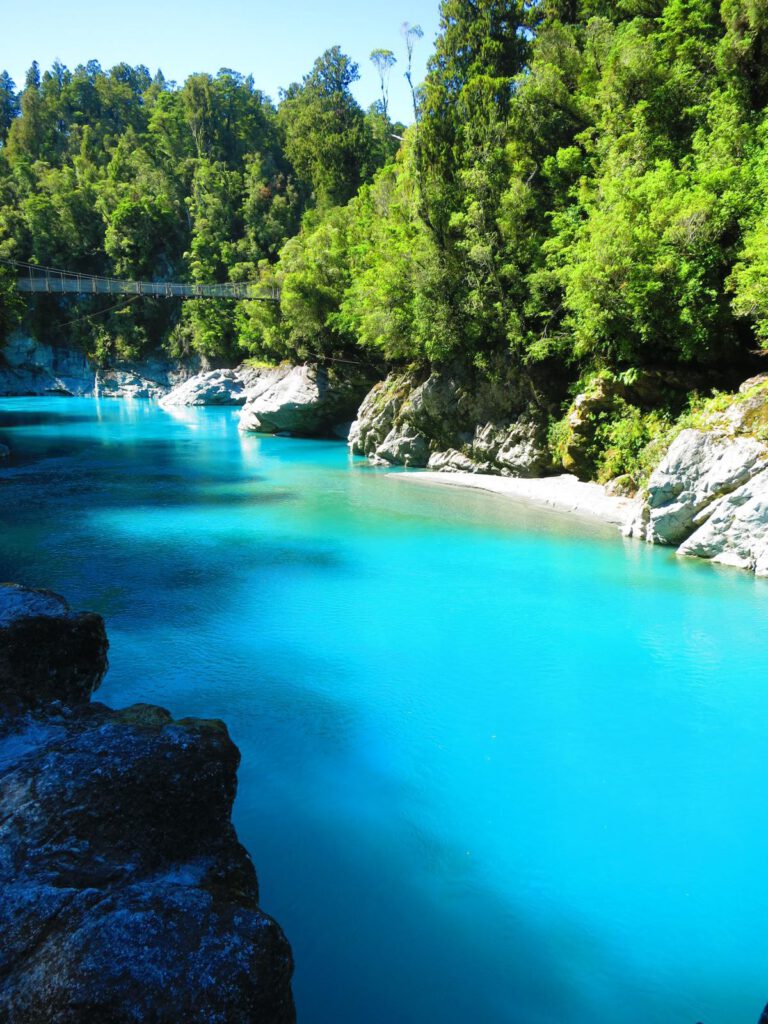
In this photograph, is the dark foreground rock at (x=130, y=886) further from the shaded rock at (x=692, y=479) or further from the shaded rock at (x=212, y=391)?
the shaded rock at (x=212, y=391)

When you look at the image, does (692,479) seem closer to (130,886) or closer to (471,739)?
(471,739)

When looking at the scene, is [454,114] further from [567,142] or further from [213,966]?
[213,966]

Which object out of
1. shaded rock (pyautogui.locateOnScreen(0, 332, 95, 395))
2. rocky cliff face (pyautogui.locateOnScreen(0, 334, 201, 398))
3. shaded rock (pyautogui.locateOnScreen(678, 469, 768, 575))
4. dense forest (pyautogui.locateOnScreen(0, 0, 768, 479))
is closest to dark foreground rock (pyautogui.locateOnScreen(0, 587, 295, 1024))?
shaded rock (pyautogui.locateOnScreen(678, 469, 768, 575))

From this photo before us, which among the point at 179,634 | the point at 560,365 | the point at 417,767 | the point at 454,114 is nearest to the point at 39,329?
the point at 454,114

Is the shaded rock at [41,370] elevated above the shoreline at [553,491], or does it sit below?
above

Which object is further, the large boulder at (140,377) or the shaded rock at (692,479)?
the large boulder at (140,377)

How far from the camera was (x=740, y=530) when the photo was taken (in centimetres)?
1216

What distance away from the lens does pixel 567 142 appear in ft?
71.3

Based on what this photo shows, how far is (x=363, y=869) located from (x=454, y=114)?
23.3 meters

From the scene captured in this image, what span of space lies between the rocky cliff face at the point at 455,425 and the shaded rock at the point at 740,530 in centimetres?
780

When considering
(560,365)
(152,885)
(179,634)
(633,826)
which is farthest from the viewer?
(560,365)

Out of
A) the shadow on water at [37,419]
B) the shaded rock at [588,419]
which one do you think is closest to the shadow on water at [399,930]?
the shaded rock at [588,419]

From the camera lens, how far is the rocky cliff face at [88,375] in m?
58.1

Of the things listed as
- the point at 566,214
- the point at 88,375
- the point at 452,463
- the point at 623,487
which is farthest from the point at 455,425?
the point at 88,375
